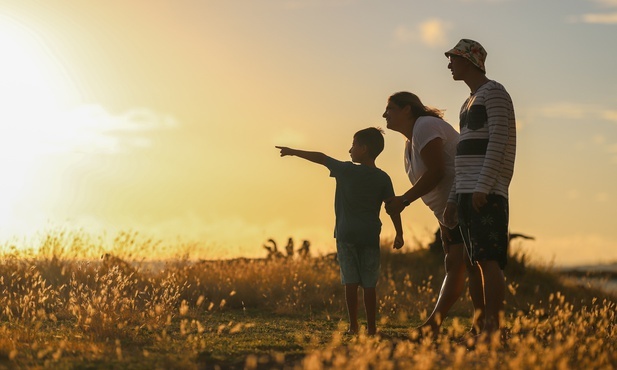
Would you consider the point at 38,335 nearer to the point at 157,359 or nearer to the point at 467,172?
the point at 157,359

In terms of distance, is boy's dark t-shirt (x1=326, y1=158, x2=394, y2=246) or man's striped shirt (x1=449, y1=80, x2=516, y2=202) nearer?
man's striped shirt (x1=449, y1=80, x2=516, y2=202)

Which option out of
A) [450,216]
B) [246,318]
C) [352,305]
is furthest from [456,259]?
[246,318]

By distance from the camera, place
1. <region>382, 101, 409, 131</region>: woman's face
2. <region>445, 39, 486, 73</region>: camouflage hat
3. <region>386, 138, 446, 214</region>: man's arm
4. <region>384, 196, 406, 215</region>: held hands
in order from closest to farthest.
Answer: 1. <region>445, 39, 486, 73</region>: camouflage hat
2. <region>386, 138, 446, 214</region>: man's arm
3. <region>384, 196, 406, 215</region>: held hands
4. <region>382, 101, 409, 131</region>: woman's face

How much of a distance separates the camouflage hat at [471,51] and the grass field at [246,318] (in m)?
2.18

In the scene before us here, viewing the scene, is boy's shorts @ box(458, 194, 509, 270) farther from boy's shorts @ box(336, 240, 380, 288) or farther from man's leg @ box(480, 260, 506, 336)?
boy's shorts @ box(336, 240, 380, 288)

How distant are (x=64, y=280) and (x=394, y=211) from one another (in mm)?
6383

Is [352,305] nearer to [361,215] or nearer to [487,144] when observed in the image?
[361,215]

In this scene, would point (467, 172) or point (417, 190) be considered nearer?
point (467, 172)

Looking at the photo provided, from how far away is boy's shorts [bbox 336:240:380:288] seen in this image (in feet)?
26.2

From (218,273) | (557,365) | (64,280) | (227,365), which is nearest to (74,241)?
(64,280)

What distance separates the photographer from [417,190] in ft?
24.6

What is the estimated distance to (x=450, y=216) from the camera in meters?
7.36

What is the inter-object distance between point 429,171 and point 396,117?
0.69 meters

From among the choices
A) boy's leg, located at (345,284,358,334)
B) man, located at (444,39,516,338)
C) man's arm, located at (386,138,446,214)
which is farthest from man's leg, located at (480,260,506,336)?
boy's leg, located at (345,284,358,334)
